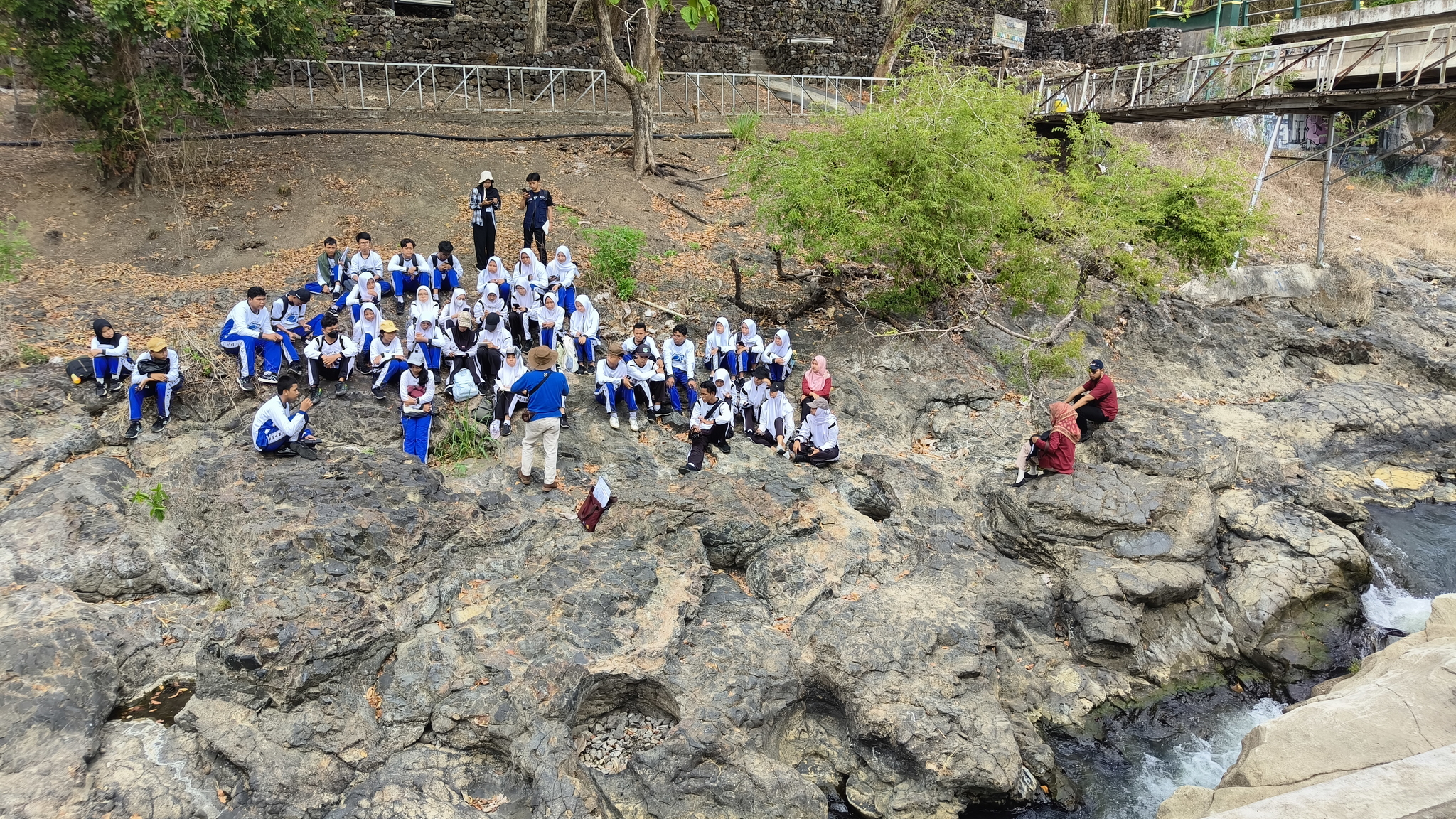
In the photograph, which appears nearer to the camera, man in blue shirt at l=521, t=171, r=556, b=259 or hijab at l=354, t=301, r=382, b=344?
hijab at l=354, t=301, r=382, b=344

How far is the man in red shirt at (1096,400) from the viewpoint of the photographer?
1161cm

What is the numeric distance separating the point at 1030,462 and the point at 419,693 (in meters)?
7.63

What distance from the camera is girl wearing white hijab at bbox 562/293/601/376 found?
11766 millimetres

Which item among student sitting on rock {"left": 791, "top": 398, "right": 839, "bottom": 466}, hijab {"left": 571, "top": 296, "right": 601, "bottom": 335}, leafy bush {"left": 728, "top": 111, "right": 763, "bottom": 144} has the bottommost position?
student sitting on rock {"left": 791, "top": 398, "right": 839, "bottom": 466}

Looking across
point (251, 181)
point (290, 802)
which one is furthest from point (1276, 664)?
point (251, 181)

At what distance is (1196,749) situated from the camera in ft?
27.4

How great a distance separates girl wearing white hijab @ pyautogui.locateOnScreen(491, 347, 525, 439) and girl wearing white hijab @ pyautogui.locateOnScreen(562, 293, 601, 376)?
151 cm

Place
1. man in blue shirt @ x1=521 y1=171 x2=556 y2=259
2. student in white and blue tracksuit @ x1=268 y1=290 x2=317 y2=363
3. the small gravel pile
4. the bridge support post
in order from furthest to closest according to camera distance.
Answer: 1. the bridge support post
2. man in blue shirt @ x1=521 y1=171 x2=556 y2=259
3. student in white and blue tracksuit @ x1=268 y1=290 x2=317 y2=363
4. the small gravel pile

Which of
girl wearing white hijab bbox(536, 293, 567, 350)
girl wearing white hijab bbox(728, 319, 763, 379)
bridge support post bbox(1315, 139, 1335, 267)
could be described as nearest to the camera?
girl wearing white hijab bbox(536, 293, 567, 350)

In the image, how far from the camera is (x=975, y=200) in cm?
1271

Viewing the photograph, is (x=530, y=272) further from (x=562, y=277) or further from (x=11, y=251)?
(x=11, y=251)

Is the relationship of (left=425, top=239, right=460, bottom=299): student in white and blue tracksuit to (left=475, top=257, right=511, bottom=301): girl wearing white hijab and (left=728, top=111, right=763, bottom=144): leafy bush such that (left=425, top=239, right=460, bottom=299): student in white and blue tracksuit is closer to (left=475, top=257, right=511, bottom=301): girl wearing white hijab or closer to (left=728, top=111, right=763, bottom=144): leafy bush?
(left=475, top=257, right=511, bottom=301): girl wearing white hijab

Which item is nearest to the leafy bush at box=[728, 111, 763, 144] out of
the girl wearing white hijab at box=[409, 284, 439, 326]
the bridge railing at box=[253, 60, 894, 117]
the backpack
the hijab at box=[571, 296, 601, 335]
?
the bridge railing at box=[253, 60, 894, 117]

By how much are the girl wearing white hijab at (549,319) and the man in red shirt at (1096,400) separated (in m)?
7.10
